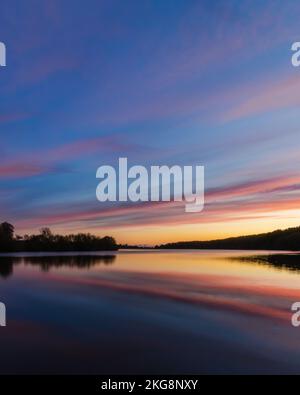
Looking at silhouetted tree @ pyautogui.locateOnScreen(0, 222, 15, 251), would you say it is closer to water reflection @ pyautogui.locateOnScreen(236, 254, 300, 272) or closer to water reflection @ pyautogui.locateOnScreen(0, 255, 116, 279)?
water reflection @ pyautogui.locateOnScreen(0, 255, 116, 279)

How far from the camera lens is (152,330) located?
11422mm

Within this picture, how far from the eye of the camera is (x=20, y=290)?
1980 centimetres

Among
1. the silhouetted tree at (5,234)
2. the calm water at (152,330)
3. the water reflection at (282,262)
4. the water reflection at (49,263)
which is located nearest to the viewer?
the calm water at (152,330)

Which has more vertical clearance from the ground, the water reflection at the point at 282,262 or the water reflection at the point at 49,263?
the water reflection at the point at 282,262

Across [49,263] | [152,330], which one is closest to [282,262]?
[49,263]

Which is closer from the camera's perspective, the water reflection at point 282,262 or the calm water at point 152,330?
the calm water at point 152,330

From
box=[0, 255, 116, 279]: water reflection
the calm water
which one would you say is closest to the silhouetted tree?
box=[0, 255, 116, 279]: water reflection

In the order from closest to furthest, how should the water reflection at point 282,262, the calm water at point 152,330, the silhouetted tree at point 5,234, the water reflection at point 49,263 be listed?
the calm water at point 152,330
the water reflection at point 282,262
the water reflection at point 49,263
the silhouetted tree at point 5,234

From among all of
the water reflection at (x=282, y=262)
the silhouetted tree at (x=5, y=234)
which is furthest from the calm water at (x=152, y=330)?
the silhouetted tree at (x=5, y=234)

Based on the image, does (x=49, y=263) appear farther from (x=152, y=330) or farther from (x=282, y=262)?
(x=152, y=330)

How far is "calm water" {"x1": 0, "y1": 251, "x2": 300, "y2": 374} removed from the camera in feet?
27.9

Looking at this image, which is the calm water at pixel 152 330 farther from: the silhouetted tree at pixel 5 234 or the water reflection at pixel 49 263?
the silhouetted tree at pixel 5 234

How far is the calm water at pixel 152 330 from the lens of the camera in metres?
8.51
